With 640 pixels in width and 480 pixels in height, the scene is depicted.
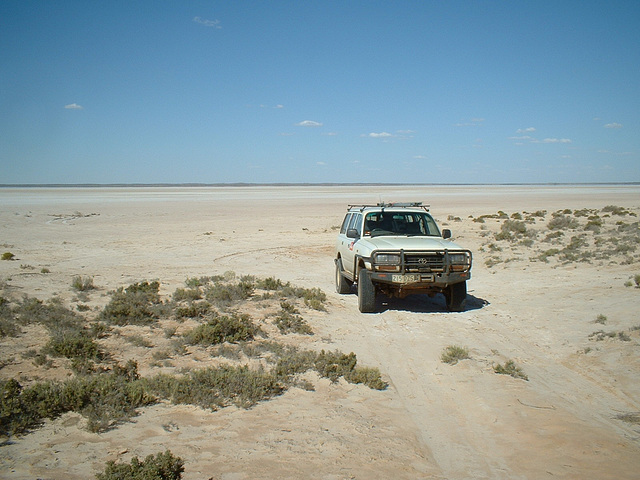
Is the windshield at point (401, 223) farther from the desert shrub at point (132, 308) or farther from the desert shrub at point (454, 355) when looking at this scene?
the desert shrub at point (132, 308)

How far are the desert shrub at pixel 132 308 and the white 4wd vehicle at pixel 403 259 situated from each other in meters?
3.90

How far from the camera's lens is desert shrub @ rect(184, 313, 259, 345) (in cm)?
756

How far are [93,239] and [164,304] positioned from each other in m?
15.7

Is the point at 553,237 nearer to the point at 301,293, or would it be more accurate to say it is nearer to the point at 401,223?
the point at 401,223

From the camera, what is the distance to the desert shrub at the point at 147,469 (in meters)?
3.90

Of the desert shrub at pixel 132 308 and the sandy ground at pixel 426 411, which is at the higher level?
the desert shrub at pixel 132 308

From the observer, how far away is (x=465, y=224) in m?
27.1

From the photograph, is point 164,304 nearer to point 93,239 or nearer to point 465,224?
point 93,239

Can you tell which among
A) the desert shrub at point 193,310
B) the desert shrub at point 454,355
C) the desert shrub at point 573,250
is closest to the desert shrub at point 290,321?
the desert shrub at point 193,310

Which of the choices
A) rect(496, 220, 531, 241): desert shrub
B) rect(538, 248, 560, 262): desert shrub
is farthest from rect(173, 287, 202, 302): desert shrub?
rect(496, 220, 531, 241): desert shrub

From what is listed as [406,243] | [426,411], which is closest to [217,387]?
[426,411]

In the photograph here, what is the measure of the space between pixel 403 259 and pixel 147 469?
6023 millimetres

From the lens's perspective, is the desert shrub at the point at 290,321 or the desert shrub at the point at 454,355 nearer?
the desert shrub at the point at 454,355

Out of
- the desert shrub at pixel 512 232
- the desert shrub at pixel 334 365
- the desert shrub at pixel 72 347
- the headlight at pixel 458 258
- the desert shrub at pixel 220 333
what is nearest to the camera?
→ the desert shrub at pixel 334 365
